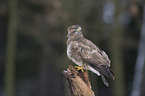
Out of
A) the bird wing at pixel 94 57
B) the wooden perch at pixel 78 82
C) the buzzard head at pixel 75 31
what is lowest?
the wooden perch at pixel 78 82

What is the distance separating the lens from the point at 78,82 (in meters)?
3.65

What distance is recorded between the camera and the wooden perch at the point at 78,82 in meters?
3.60

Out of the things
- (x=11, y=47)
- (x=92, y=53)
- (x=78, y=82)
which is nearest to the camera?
(x=92, y=53)

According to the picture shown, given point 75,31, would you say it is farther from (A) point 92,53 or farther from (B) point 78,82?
(B) point 78,82

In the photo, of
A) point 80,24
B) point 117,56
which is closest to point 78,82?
point 80,24

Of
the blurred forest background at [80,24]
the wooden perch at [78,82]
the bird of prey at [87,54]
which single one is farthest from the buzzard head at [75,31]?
the blurred forest background at [80,24]

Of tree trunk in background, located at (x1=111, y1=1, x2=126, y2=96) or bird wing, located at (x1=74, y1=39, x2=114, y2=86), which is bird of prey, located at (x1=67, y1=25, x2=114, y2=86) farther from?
tree trunk in background, located at (x1=111, y1=1, x2=126, y2=96)

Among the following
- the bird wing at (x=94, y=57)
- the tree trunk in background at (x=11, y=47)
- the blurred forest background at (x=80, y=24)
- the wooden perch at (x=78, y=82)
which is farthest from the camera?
the tree trunk in background at (x=11, y=47)

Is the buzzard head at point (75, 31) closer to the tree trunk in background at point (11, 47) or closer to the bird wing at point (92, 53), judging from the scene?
the bird wing at point (92, 53)

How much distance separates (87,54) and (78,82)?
620 millimetres

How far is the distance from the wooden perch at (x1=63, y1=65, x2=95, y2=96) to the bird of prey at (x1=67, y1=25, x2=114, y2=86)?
32 centimetres

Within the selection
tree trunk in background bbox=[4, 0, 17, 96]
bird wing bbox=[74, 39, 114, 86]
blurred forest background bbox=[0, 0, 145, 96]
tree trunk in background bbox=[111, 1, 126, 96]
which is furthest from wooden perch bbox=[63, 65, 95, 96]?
tree trunk in background bbox=[4, 0, 17, 96]

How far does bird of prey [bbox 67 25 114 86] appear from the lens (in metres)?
3.08

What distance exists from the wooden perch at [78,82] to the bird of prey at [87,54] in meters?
0.32
